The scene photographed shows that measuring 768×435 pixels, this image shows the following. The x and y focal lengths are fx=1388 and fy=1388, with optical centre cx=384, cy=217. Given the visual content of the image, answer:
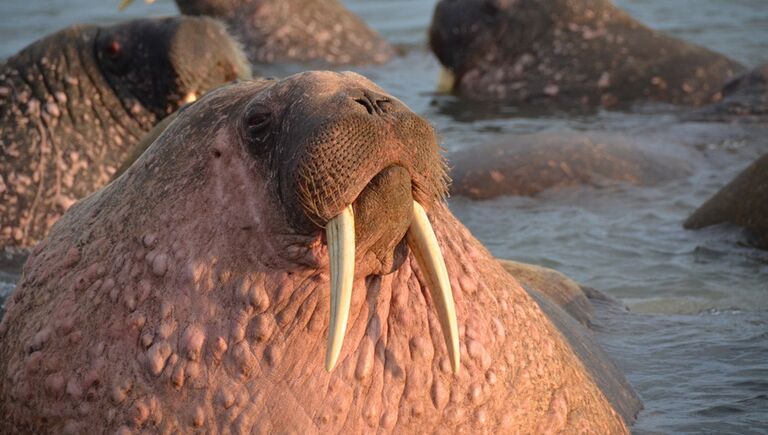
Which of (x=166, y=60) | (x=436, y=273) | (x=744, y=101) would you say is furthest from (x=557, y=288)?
(x=744, y=101)

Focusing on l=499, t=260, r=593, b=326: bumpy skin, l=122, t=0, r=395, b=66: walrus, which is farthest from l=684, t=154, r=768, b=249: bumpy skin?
l=122, t=0, r=395, b=66: walrus

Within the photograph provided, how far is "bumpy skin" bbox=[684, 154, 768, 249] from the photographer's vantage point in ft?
26.7

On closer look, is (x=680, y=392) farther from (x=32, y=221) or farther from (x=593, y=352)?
(x=32, y=221)

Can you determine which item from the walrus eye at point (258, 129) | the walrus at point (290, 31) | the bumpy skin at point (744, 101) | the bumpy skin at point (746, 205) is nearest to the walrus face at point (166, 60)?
the bumpy skin at point (746, 205)

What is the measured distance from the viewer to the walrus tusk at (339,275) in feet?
11.5

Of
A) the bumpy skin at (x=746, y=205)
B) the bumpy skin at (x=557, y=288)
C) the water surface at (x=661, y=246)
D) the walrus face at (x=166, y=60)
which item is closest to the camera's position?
the water surface at (x=661, y=246)

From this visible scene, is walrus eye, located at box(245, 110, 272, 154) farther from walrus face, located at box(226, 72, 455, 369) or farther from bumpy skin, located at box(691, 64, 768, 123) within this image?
bumpy skin, located at box(691, 64, 768, 123)

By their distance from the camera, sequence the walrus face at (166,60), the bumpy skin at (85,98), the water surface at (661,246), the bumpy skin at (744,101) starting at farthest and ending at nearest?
1. the bumpy skin at (744,101)
2. the walrus face at (166,60)
3. the bumpy skin at (85,98)
4. the water surface at (661,246)

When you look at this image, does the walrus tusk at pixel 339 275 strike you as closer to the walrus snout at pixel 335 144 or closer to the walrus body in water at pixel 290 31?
the walrus snout at pixel 335 144

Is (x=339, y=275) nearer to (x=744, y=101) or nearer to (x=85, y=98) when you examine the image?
(x=85, y=98)

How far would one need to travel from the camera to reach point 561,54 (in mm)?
13547

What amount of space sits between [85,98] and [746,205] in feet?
13.0

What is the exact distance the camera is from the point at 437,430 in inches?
155

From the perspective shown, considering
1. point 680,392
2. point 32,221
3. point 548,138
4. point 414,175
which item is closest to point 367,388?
point 414,175
